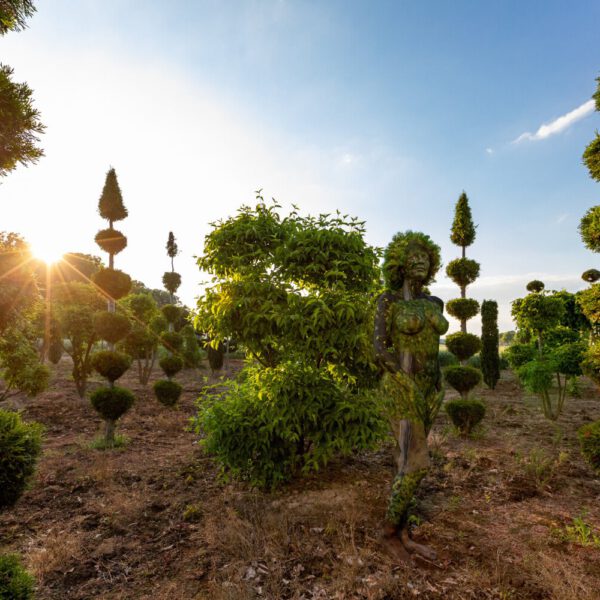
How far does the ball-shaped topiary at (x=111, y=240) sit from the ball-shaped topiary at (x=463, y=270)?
17856mm

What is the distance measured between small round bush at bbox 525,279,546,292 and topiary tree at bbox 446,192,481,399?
2859 millimetres

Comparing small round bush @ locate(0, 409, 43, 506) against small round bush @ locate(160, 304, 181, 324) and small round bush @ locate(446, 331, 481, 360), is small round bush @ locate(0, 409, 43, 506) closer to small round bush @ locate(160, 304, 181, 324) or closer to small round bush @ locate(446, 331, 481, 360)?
small round bush @ locate(446, 331, 481, 360)

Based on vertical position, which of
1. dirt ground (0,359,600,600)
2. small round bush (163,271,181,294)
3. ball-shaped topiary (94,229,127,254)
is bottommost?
dirt ground (0,359,600,600)

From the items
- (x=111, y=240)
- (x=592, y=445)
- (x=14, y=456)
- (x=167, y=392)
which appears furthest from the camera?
(x=111, y=240)

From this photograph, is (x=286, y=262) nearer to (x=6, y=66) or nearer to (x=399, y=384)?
(x=399, y=384)

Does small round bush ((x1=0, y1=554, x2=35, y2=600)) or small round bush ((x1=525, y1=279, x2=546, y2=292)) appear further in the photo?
small round bush ((x1=525, y1=279, x2=546, y2=292))

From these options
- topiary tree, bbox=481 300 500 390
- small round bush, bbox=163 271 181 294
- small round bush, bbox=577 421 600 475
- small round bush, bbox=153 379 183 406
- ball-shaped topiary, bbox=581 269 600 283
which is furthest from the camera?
small round bush, bbox=163 271 181 294

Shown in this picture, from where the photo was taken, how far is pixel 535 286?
19.1m

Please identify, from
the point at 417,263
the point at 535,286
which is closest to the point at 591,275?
the point at 535,286

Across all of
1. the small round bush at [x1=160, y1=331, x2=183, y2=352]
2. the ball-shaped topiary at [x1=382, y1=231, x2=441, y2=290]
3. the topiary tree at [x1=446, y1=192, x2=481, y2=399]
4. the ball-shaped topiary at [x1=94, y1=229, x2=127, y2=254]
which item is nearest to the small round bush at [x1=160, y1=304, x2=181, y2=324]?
the small round bush at [x1=160, y1=331, x2=183, y2=352]

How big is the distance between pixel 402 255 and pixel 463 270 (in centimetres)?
1903

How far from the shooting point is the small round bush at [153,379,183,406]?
13.6 metres

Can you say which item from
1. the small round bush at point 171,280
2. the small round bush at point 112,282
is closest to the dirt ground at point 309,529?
the small round bush at point 112,282

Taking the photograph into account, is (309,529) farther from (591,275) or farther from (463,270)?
(591,275)
